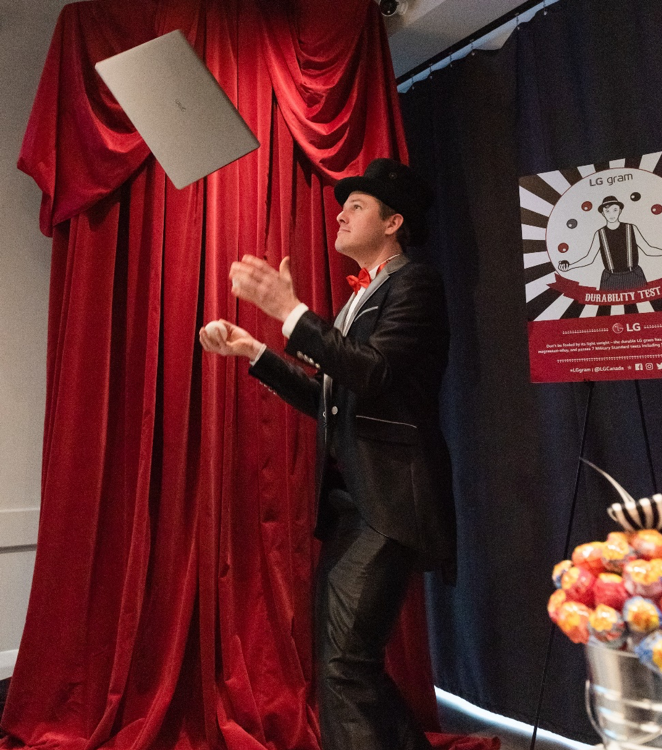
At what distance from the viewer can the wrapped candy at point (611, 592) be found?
97cm

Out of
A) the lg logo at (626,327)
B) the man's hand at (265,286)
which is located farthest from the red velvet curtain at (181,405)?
the lg logo at (626,327)

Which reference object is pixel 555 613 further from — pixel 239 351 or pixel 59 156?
pixel 59 156

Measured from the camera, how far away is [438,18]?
7.54 ft

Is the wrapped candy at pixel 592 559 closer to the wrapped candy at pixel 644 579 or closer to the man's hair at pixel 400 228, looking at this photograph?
the wrapped candy at pixel 644 579

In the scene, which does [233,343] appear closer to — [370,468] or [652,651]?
[370,468]

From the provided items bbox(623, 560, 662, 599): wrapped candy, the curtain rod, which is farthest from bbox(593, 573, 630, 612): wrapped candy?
the curtain rod

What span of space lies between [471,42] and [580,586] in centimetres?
211

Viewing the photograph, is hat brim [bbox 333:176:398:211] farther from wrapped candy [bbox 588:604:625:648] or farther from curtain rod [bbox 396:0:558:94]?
wrapped candy [bbox 588:604:625:648]

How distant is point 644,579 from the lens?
0.94 m

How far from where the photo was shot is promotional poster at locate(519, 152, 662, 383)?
63.7 inches

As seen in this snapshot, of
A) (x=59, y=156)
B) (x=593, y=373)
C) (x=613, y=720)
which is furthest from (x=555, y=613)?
(x=59, y=156)

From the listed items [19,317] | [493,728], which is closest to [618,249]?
[493,728]

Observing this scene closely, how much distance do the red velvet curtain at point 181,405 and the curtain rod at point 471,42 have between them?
1.26ft

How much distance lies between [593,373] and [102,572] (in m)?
1.55
